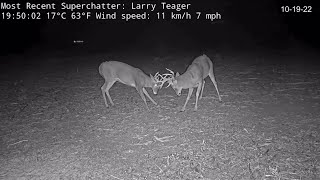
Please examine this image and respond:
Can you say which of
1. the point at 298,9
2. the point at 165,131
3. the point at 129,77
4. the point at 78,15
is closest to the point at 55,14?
the point at 78,15

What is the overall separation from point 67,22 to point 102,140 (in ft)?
112

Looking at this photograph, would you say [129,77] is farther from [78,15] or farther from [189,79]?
[78,15]

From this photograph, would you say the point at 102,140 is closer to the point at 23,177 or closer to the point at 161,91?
the point at 23,177

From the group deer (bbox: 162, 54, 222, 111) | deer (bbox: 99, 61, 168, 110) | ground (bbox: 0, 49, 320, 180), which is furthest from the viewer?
deer (bbox: 99, 61, 168, 110)

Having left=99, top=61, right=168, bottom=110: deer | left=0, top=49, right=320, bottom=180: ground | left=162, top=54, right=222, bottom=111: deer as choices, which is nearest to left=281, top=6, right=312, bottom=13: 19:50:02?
left=0, top=49, right=320, bottom=180: ground

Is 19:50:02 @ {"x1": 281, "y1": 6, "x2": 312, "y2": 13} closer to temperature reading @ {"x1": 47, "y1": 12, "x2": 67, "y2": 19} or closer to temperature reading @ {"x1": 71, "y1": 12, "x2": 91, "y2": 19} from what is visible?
temperature reading @ {"x1": 71, "y1": 12, "x2": 91, "y2": 19}

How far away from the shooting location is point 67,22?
38.3 metres

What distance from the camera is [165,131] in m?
6.77

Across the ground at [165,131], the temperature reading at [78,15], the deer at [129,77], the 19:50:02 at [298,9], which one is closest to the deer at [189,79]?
the ground at [165,131]

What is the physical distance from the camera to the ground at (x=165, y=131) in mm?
5152

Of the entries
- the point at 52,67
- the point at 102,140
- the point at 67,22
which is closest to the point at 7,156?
the point at 102,140

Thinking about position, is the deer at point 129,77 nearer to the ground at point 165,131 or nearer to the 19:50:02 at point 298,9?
the ground at point 165,131

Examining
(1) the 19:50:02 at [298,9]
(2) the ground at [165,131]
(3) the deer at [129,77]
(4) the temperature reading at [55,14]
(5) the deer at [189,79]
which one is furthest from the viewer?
(4) the temperature reading at [55,14]

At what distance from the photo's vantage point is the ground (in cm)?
515
